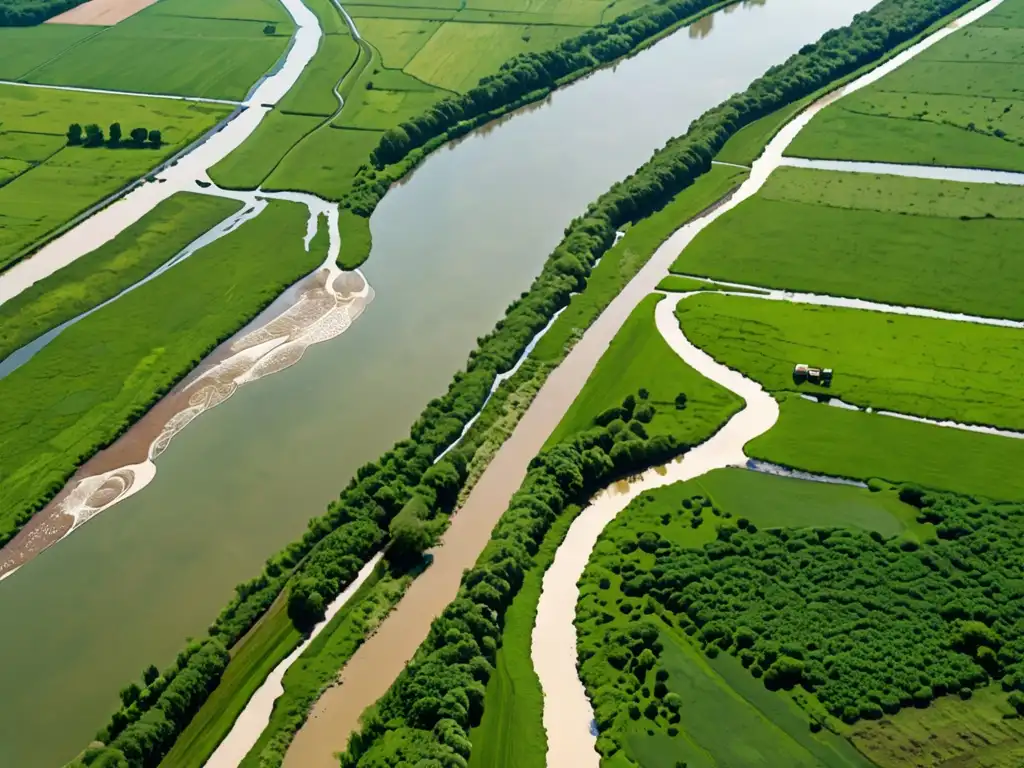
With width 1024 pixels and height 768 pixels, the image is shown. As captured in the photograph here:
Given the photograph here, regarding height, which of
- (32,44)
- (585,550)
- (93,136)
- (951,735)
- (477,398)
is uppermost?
(32,44)

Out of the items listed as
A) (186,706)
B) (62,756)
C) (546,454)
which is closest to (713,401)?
(546,454)

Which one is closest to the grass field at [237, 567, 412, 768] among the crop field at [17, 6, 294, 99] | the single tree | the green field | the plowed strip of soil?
the green field

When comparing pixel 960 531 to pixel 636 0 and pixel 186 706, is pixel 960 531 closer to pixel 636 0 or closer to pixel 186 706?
pixel 186 706

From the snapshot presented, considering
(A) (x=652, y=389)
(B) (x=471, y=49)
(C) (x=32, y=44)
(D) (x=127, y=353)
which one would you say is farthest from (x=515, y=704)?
(C) (x=32, y=44)

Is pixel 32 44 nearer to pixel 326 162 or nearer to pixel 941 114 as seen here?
pixel 326 162

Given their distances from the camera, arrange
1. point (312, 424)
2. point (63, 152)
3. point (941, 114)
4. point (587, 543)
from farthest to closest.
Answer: point (941, 114)
point (63, 152)
point (312, 424)
point (587, 543)

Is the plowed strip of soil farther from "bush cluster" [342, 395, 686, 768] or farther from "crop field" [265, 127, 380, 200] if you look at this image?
"bush cluster" [342, 395, 686, 768]
